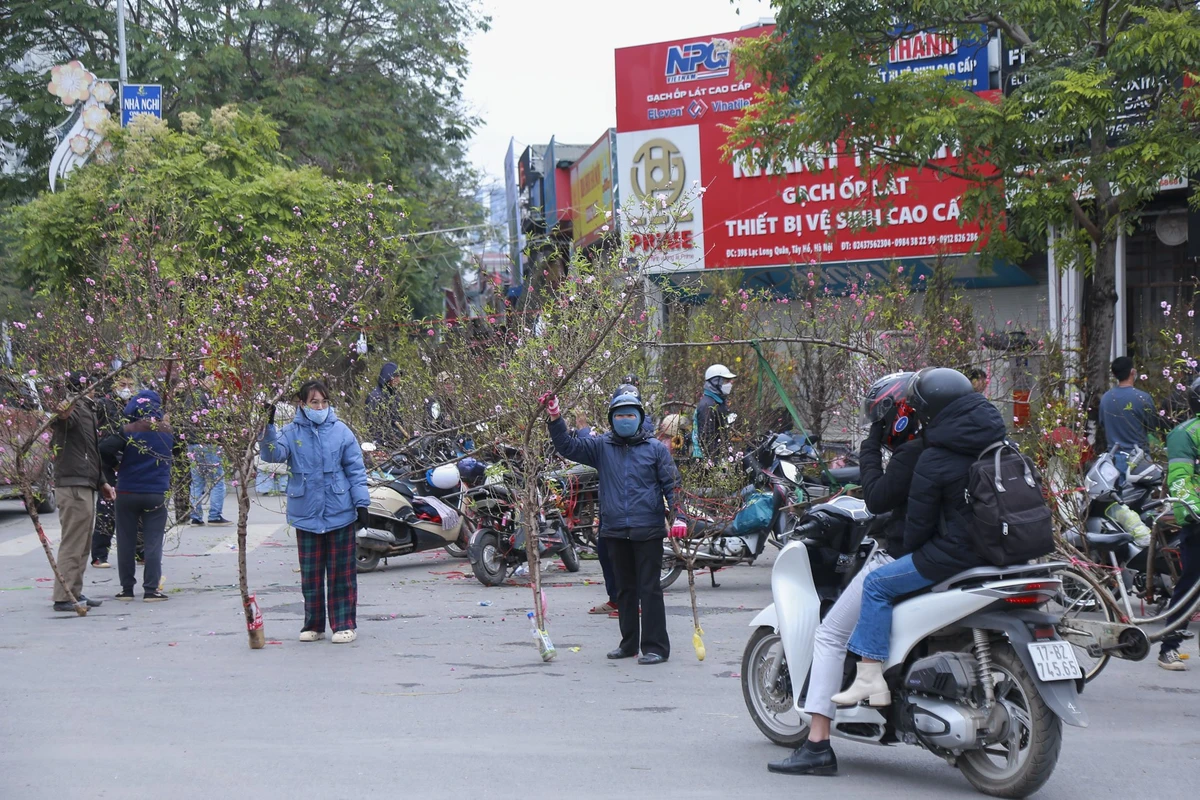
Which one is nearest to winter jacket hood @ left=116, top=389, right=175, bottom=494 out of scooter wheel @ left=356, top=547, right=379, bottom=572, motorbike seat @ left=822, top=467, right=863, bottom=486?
scooter wheel @ left=356, top=547, right=379, bottom=572

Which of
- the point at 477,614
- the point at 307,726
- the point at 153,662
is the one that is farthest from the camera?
the point at 477,614

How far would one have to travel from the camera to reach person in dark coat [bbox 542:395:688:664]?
7.59 metres

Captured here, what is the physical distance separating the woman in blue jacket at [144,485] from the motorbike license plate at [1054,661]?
7.17 metres

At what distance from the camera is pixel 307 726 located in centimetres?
618

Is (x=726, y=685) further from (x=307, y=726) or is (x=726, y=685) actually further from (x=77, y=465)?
(x=77, y=465)

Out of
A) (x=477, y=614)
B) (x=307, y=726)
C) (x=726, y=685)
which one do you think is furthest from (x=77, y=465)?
(x=726, y=685)

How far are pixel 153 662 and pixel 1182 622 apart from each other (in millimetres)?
6226

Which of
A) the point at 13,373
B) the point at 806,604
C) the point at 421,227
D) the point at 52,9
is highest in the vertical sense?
the point at 52,9

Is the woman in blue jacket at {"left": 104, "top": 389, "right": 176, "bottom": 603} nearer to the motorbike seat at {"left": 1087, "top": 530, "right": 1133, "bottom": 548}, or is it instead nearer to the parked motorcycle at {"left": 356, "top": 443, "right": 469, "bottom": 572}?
the parked motorcycle at {"left": 356, "top": 443, "right": 469, "bottom": 572}

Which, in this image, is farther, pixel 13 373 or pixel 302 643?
pixel 13 373

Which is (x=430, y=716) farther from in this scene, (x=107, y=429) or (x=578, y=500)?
(x=107, y=429)

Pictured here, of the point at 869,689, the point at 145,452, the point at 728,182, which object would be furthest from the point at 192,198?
the point at 869,689

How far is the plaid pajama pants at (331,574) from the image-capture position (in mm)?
8320

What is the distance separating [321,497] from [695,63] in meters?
17.8
